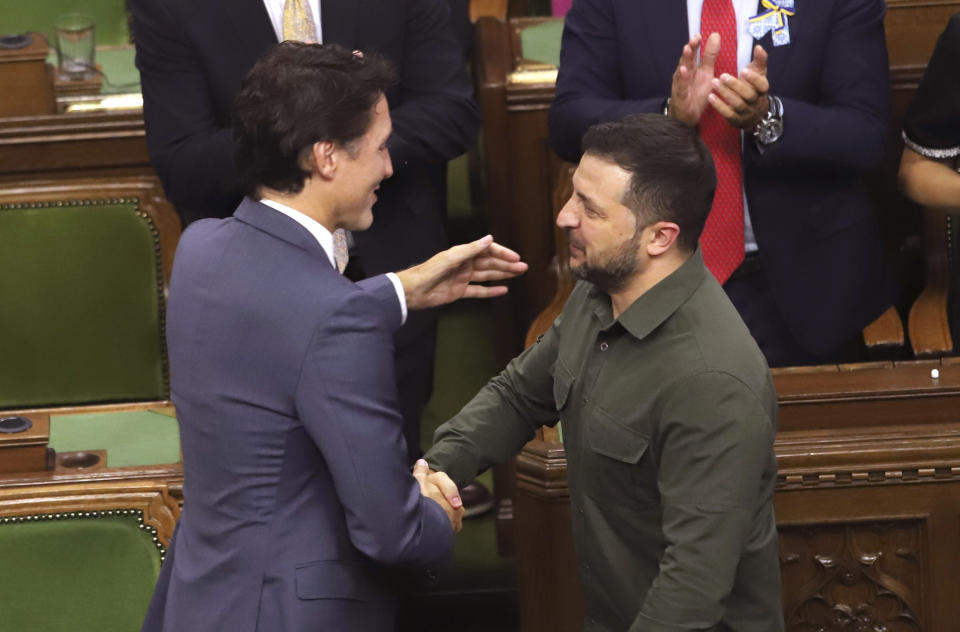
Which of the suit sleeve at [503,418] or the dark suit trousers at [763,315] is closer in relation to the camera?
the suit sleeve at [503,418]

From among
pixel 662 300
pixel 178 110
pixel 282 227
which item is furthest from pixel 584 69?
pixel 282 227

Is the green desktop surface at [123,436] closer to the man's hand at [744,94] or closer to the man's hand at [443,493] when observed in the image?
the man's hand at [443,493]

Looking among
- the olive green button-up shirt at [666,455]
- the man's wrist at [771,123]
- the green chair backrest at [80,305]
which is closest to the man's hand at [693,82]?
the man's wrist at [771,123]

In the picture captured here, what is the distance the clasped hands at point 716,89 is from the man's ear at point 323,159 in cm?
75

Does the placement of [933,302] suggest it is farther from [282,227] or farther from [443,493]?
[282,227]

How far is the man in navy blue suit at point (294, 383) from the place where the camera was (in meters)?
1.59

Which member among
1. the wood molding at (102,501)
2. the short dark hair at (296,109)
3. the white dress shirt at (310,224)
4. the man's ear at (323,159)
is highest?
the short dark hair at (296,109)

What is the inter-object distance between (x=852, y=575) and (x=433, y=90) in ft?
3.42

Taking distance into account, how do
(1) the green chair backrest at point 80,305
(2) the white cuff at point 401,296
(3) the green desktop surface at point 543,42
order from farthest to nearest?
(3) the green desktop surface at point 543,42 < (1) the green chair backrest at point 80,305 < (2) the white cuff at point 401,296

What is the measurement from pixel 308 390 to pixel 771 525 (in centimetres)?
58

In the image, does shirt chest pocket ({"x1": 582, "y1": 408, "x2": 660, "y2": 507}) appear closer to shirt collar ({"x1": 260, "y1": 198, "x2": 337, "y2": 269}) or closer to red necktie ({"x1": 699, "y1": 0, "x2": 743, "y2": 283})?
shirt collar ({"x1": 260, "y1": 198, "x2": 337, "y2": 269})

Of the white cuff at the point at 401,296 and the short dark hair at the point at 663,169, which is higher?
the short dark hair at the point at 663,169

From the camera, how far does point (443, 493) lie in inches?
72.5

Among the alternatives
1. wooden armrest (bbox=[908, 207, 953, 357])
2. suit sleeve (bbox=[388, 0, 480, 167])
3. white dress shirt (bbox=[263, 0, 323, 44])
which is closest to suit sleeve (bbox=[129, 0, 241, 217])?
white dress shirt (bbox=[263, 0, 323, 44])
